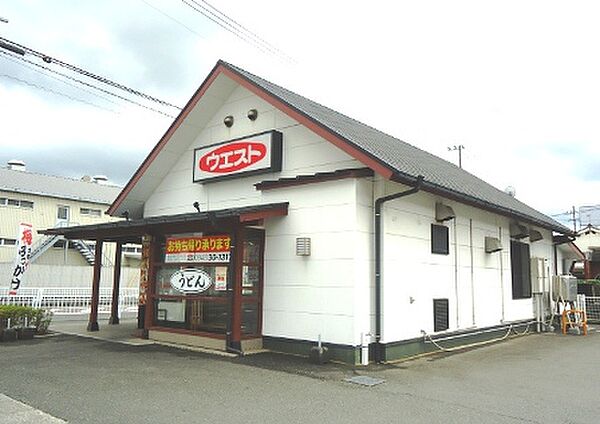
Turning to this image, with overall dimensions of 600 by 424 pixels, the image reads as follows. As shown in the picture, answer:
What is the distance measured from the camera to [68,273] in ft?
78.4

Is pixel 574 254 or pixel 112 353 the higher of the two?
pixel 574 254

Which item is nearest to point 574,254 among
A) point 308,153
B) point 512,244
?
point 512,244

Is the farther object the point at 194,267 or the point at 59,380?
the point at 194,267

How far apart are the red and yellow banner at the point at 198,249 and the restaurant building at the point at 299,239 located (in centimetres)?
3

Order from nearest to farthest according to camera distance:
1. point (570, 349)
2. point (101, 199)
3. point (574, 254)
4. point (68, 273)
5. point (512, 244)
Answer: 1. point (570, 349)
2. point (512, 244)
3. point (574, 254)
4. point (68, 273)
5. point (101, 199)

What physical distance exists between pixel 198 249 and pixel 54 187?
75.1ft

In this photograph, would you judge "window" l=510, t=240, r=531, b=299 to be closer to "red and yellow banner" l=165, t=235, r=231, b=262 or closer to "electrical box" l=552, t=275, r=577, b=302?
"electrical box" l=552, t=275, r=577, b=302

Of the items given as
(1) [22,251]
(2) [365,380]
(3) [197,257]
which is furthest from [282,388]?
(1) [22,251]

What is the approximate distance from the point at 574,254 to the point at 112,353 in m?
16.2

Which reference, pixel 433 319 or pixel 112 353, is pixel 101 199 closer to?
pixel 112 353

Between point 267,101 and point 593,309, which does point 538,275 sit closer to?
point 593,309

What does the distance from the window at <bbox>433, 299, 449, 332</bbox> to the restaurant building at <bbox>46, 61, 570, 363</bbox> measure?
38 millimetres

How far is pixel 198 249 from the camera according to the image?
969 centimetres

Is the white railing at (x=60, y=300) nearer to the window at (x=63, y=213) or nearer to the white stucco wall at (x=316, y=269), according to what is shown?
the white stucco wall at (x=316, y=269)
